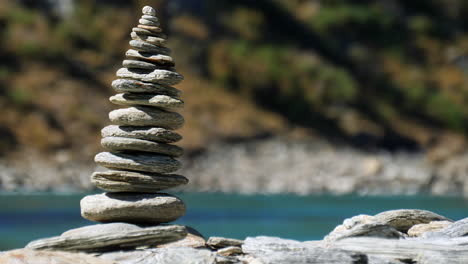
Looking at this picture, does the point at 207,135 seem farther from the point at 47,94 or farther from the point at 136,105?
the point at 136,105

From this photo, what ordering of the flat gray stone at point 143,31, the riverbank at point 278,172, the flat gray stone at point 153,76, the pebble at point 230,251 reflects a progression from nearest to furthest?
the pebble at point 230,251 → the flat gray stone at point 153,76 → the flat gray stone at point 143,31 → the riverbank at point 278,172

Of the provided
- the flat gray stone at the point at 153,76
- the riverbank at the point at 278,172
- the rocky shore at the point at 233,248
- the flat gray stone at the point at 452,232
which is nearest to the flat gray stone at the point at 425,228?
the flat gray stone at the point at 452,232

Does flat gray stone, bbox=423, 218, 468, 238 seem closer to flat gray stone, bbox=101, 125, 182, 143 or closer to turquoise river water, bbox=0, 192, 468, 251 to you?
flat gray stone, bbox=101, 125, 182, 143

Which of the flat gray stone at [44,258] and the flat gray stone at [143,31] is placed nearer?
the flat gray stone at [44,258]

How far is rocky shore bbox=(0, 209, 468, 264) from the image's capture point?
46.1 feet

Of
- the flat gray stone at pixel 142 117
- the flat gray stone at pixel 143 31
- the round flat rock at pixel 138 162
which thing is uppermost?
the flat gray stone at pixel 143 31

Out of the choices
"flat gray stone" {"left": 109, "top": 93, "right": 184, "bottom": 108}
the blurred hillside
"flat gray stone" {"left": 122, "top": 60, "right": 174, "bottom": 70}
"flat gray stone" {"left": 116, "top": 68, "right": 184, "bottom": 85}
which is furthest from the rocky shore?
the blurred hillside

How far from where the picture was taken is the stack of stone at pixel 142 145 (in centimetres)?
1552

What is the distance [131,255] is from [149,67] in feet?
11.6

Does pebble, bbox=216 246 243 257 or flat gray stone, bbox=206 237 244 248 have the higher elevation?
flat gray stone, bbox=206 237 244 248

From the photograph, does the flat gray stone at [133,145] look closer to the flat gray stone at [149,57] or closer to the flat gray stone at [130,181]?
the flat gray stone at [130,181]

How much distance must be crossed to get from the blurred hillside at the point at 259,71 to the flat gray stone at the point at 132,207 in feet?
235

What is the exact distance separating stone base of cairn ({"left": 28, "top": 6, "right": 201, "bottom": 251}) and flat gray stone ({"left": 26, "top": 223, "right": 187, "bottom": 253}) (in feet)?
0.06

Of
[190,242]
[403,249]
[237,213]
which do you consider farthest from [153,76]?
[237,213]
